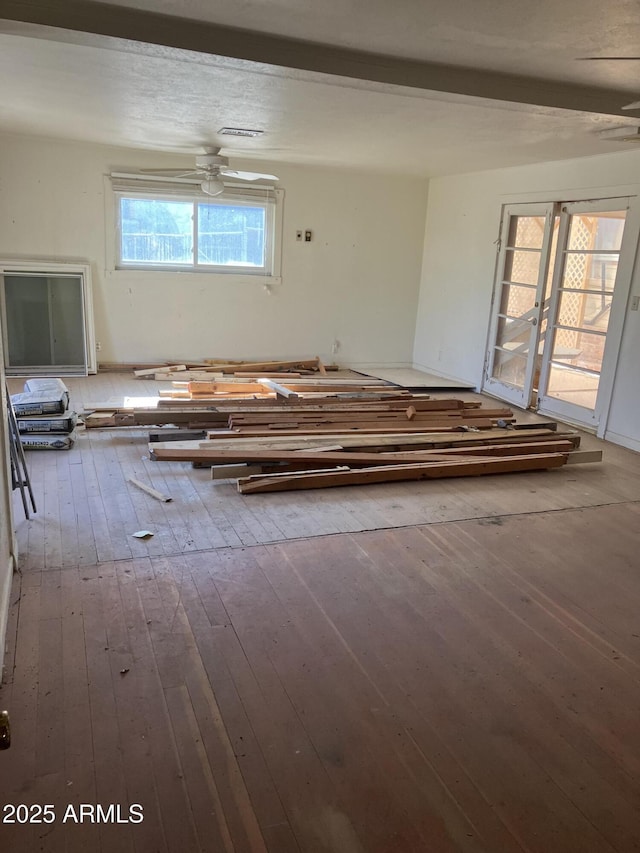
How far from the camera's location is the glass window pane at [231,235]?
8.09 m

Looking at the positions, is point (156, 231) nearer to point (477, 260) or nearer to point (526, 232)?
point (477, 260)

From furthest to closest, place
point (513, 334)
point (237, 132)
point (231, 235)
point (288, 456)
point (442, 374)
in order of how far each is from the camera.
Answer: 1. point (442, 374)
2. point (231, 235)
3. point (513, 334)
4. point (237, 132)
5. point (288, 456)

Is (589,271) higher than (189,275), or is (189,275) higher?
(589,271)

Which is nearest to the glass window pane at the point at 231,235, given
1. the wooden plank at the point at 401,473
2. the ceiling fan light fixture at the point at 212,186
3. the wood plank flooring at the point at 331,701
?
the ceiling fan light fixture at the point at 212,186

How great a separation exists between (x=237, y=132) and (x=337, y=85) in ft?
8.05

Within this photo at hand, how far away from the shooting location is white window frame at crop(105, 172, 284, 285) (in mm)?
7594

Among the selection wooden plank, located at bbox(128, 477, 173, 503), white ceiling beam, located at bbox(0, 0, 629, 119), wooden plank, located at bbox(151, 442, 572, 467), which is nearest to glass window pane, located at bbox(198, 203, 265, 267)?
wooden plank, located at bbox(151, 442, 572, 467)

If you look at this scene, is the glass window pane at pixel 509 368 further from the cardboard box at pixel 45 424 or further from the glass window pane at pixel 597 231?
the cardboard box at pixel 45 424

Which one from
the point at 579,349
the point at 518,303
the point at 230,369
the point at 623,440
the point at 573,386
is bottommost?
the point at 623,440

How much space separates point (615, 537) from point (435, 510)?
1.06 m

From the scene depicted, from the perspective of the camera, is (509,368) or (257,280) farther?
(257,280)

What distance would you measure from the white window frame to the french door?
9.13 ft

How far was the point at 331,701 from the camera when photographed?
236 centimetres

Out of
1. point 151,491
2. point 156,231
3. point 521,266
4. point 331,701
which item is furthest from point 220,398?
point 331,701
